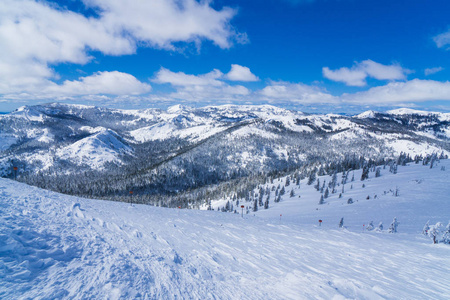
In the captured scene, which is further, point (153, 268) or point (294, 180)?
point (294, 180)

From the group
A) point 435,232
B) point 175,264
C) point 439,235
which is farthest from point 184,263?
point 439,235

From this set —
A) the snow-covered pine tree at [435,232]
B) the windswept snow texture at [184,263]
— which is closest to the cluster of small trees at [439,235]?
the snow-covered pine tree at [435,232]

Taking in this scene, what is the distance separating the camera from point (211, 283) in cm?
1006

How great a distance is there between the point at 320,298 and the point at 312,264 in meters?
5.16

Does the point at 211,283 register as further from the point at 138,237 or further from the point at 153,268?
the point at 138,237

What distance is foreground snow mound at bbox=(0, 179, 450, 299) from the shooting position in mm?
7863

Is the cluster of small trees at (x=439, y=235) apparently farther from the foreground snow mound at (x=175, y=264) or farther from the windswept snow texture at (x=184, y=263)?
the foreground snow mound at (x=175, y=264)

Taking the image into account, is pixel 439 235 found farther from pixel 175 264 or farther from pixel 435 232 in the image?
pixel 175 264

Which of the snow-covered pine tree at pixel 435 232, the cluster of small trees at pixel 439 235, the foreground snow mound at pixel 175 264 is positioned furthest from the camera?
the snow-covered pine tree at pixel 435 232

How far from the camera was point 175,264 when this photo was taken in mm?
11367

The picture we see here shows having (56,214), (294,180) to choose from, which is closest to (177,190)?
(294,180)

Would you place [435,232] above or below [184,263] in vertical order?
above

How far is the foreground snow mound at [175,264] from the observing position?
25.8 feet

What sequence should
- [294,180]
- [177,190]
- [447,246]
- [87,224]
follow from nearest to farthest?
[87,224]
[447,246]
[294,180]
[177,190]
